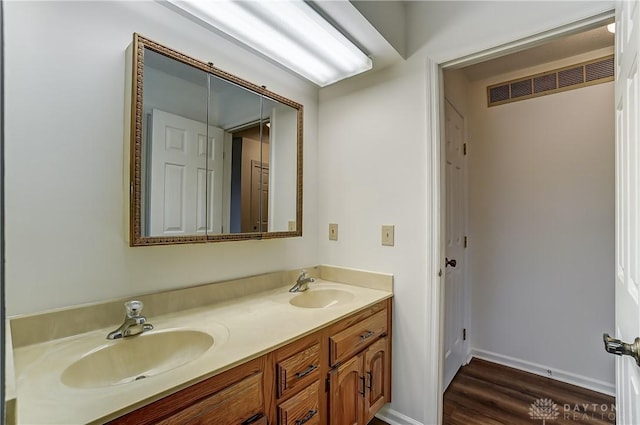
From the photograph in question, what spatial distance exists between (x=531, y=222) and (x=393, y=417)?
1725 mm

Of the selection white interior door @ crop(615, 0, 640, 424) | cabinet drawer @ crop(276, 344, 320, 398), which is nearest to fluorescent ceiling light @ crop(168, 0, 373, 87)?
white interior door @ crop(615, 0, 640, 424)

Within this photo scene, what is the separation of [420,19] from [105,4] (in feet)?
4.88

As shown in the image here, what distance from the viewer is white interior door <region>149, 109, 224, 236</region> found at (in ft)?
3.90

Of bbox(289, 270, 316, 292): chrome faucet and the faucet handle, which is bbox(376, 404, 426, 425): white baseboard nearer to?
bbox(289, 270, 316, 292): chrome faucet

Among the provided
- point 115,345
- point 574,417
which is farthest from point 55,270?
point 574,417

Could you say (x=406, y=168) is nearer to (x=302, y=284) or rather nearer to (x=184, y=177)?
A: (x=302, y=284)

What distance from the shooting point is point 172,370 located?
81 centimetres

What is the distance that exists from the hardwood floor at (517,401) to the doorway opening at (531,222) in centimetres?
10

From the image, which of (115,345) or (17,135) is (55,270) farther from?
(17,135)

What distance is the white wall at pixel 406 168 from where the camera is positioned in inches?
58.7

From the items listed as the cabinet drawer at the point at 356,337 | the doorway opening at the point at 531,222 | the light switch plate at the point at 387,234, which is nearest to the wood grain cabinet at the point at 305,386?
the cabinet drawer at the point at 356,337

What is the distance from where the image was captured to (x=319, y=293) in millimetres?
1723

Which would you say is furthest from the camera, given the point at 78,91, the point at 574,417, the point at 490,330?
the point at 490,330

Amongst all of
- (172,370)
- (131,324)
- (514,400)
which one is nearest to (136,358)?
(131,324)
